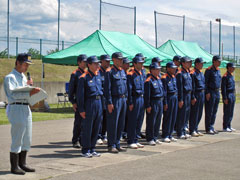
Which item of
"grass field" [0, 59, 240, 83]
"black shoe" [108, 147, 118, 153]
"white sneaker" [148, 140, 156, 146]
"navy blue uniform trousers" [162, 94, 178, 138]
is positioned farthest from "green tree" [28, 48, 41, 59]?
"black shoe" [108, 147, 118, 153]

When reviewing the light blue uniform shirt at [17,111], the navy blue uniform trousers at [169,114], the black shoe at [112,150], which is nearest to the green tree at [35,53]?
the navy blue uniform trousers at [169,114]

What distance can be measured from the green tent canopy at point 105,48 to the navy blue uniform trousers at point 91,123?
413 inches

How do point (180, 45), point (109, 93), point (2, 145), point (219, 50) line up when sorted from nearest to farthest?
1. point (109, 93)
2. point (2, 145)
3. point (180, 45)
4. point (219, 50)

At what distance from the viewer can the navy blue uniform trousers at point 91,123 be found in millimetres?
8867

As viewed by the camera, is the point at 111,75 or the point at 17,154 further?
the point at 111,75

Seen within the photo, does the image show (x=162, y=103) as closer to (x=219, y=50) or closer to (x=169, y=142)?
(x=169, y=142)

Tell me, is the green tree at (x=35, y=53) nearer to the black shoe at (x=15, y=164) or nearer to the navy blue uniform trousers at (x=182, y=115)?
the navy blue uniform trousers at (x=182, y=115)

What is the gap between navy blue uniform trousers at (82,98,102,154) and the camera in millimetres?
8867

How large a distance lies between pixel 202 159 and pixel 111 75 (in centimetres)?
248

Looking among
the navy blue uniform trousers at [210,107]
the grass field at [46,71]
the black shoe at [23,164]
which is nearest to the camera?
the black shoe at [23,164]

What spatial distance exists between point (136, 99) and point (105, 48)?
10326 mm

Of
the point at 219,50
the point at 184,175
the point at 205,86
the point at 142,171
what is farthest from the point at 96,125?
the point at 219,50

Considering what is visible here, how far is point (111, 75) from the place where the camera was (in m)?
9.61

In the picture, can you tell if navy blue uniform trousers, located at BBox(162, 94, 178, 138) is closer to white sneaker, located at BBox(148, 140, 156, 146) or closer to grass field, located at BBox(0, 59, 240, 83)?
white sneaker, located at BBox(148, 140, 156, 146)
